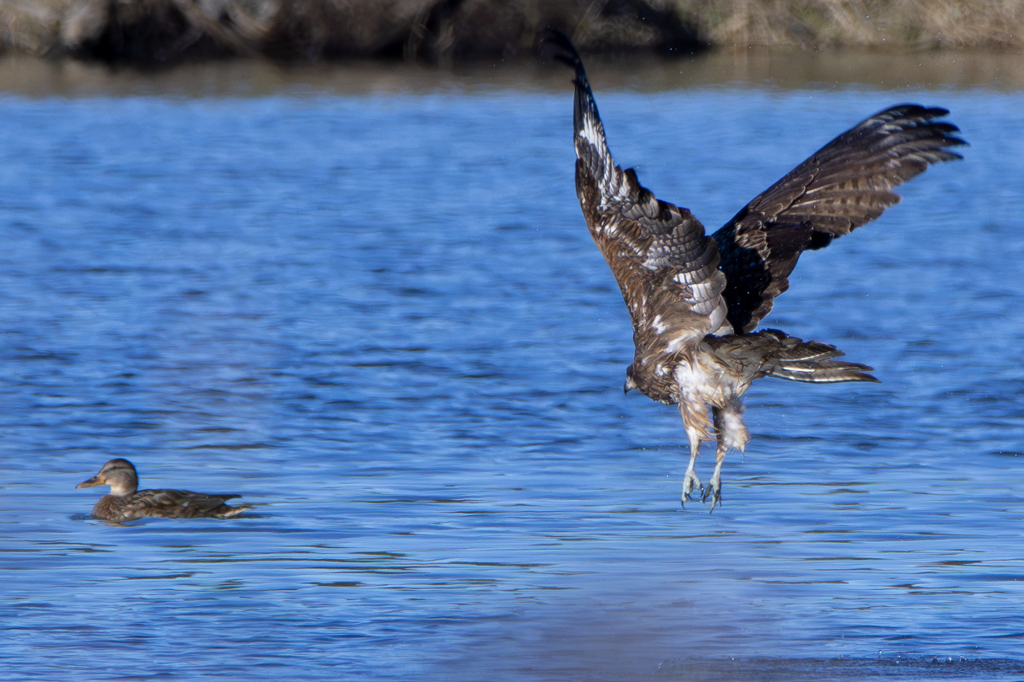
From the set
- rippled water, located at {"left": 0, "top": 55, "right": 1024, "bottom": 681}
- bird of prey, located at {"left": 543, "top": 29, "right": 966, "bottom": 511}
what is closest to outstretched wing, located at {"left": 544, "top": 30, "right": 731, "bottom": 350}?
bird of prey, located at {"left": 543, "top": 29, "right": 966, "bottom": 511}

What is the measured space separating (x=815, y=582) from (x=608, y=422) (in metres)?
3.12

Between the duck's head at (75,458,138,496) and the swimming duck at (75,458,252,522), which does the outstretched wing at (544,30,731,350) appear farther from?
the duck's head at (75,458,138,496)

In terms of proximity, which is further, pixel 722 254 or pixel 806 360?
pixel 722 254

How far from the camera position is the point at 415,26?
108ft

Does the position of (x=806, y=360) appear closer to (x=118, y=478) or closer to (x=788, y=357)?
(x=788, y=357)

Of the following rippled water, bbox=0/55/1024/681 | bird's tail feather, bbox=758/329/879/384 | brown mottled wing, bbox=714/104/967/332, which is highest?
brown mottled wing, bbox=714/104/967/332

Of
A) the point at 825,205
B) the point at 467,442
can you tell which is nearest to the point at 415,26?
the point at 467,442

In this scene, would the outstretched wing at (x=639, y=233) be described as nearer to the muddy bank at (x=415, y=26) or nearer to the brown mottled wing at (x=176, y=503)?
the brown mottled wing at (x=176, y=503)

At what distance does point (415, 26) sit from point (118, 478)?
25.5 meters

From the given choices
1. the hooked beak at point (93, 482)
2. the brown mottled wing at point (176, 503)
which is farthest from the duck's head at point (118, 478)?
the brown mottled wing at point (176, 503)

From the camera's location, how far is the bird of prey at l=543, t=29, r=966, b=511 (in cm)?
652

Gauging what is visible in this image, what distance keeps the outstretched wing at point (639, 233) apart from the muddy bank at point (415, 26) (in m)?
26.0

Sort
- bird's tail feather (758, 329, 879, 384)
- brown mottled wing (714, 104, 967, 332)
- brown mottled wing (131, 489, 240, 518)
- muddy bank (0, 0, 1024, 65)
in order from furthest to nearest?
muddy bank (0, 0, 1024, 65) < brown mottled wing (131, 489, 240, 518) < brown mottled wing (714, 104, 967, 332) < bird's tail feather (758, 329, 879, 384)

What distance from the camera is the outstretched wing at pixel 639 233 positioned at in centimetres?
646
